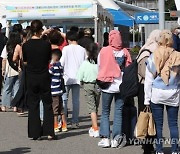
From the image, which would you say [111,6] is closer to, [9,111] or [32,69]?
[9,111]

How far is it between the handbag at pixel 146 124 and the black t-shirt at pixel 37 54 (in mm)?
2191

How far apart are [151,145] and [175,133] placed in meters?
0.47

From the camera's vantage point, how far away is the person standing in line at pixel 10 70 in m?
12.2

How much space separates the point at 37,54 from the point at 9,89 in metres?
4.05

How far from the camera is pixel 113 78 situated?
27.9ft

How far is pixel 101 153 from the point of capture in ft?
27.1

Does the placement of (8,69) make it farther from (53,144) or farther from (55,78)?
(53,144)

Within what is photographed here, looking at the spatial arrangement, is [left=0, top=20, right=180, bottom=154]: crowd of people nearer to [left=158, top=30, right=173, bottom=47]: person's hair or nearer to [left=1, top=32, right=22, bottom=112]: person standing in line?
[left=158, top=30, right=173, bottom=47]: person's hair

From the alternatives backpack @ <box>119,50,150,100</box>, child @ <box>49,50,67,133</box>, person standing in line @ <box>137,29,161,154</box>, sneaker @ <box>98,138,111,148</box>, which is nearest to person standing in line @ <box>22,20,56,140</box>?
child @ <box>49,50,67,133</box>

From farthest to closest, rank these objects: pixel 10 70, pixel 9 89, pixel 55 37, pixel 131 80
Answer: pixel 9 89, pixel 10 70, pixel 55 37, pixel 131 80

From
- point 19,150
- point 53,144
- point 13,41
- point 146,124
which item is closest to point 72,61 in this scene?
point 53,144

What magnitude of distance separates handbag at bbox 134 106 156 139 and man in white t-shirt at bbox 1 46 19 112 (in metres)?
5.56

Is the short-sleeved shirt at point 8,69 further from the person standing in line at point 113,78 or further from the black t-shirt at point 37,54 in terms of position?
the person standing in line at point 113,78

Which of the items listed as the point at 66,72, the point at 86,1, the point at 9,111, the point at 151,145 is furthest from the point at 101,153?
the point at 86,1
